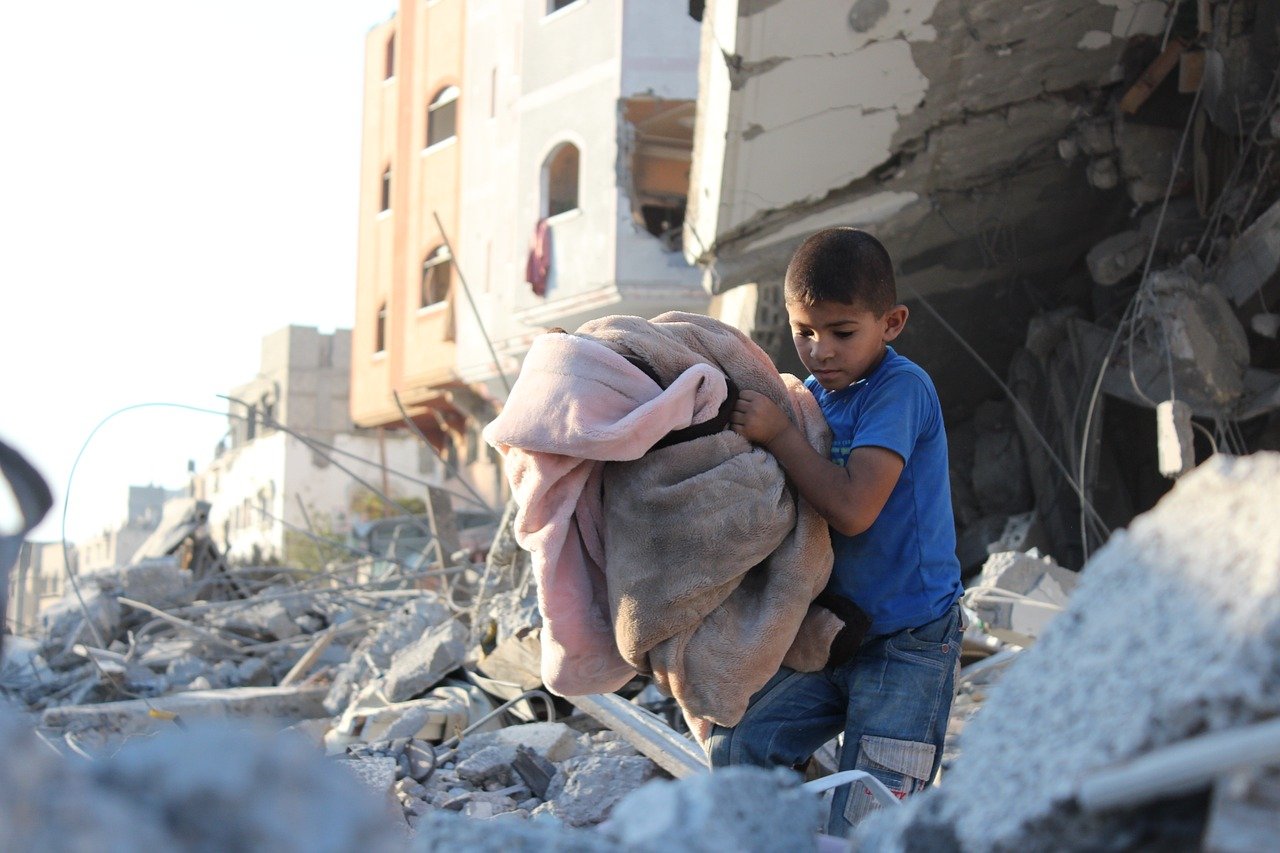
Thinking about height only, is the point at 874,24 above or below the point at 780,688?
above

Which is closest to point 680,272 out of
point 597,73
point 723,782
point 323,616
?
point 597,73

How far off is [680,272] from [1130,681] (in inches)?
602

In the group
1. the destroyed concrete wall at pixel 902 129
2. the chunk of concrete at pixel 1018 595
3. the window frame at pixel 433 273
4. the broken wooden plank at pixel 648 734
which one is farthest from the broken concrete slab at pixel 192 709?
the window frame at pixel 433 273

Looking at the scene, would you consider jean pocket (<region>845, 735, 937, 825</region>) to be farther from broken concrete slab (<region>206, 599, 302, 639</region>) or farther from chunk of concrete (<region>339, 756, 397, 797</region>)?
broken concrete slab (<region>206, 599, 302, 639</region>)

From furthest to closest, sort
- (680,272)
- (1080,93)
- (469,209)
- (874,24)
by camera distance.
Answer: (469,209) < (680,272) < (1080,93) < (874,24)

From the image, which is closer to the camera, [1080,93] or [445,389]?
[1080,93]

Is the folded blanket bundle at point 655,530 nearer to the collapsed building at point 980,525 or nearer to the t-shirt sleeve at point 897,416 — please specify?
the t-shirt sleeve at point 897,416

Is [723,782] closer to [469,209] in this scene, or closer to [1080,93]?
[1080,93]

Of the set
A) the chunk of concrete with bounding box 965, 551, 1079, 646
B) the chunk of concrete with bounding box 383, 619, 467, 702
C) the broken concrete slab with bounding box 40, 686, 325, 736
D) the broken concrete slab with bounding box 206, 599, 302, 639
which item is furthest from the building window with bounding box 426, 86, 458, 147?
the chunk of concrete with bounding box 965, 551, 1079, 646

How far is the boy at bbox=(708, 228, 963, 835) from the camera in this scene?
7.80 feet

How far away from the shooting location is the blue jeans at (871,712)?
237 centimetres

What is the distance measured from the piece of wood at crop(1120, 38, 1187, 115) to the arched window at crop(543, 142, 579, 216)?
12.2m

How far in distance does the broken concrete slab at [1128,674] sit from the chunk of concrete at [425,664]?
432 cm

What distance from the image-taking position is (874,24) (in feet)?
21.2
